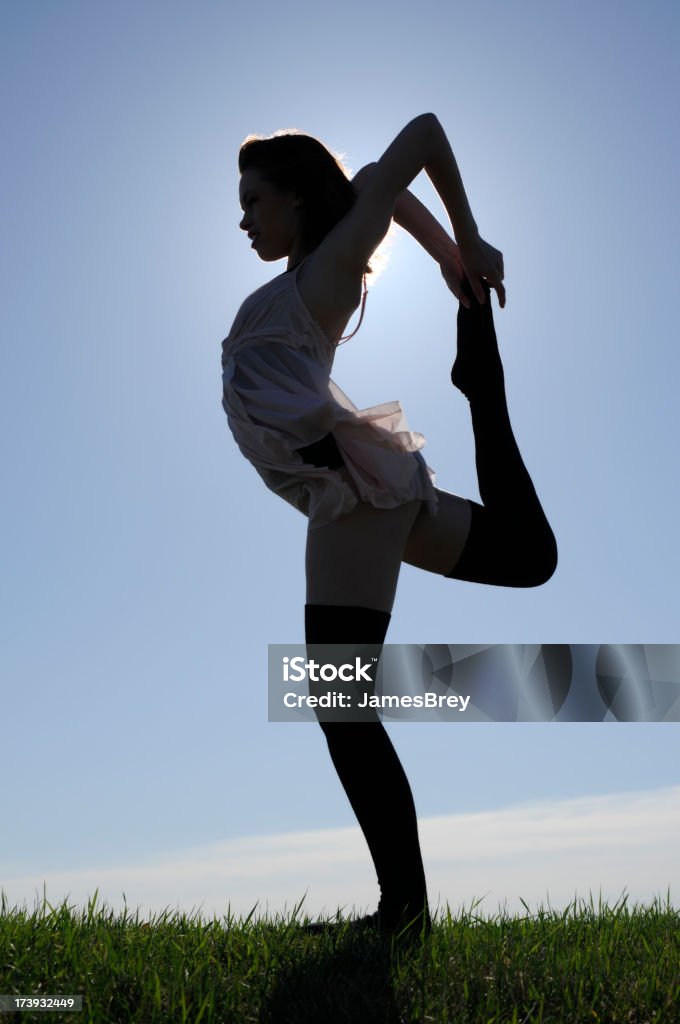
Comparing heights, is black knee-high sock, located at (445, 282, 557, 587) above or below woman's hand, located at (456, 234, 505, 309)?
below

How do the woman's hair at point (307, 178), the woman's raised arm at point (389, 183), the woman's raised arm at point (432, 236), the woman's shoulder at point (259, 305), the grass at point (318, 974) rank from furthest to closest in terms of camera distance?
the woman's raised arm at point (432, 236) → the woman's hair at point (307, 178) → the woman's shoulder at point (259, 305) → the woman's raised arm at point (389, 183) → the grass at point (318, 974)

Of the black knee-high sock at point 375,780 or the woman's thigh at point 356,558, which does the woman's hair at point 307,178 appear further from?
the black knee-high sock at point 375,780

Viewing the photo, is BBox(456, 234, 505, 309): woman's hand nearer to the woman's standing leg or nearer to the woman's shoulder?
the woman's shoulder

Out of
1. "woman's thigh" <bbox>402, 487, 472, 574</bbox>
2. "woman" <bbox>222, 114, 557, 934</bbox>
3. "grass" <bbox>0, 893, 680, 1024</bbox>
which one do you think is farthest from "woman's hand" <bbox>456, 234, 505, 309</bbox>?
"grass" <bbox>0, 893, 680, 1024</bbox>

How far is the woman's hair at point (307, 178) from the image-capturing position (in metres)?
3.51

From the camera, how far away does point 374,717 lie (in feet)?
10.2

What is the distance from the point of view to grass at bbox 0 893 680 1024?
258 cm

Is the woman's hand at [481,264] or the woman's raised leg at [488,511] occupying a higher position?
the woman's hand at [481,264]

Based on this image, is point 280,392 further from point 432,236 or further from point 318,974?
point 318,974

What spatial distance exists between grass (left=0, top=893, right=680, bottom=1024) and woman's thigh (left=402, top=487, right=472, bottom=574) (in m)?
1.22

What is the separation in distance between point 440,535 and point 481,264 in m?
1.01

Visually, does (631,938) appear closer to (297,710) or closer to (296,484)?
(297,710)

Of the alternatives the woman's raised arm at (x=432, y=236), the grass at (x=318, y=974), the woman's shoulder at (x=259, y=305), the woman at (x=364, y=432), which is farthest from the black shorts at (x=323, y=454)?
the grass at (x=318, y=974)

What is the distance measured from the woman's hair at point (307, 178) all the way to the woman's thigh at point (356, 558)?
1.00m
